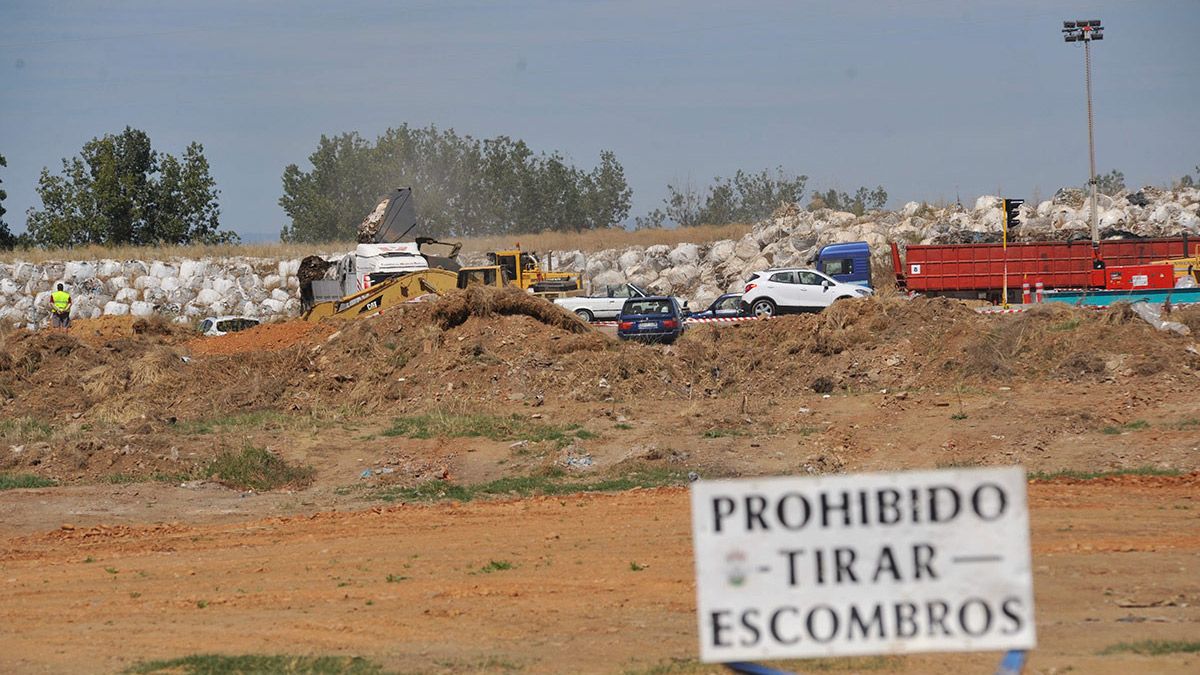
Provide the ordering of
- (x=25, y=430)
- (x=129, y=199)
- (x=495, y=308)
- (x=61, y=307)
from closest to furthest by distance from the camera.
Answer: (x=25, y=430)
(x=495, y=308)
(x=61, y=307)
(x=129, y=199)

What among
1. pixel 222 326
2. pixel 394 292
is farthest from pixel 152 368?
pixel 222 326

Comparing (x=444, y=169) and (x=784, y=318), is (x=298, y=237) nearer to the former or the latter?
(x=444, y=169)

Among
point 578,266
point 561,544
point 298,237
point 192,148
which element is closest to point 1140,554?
point 561,544

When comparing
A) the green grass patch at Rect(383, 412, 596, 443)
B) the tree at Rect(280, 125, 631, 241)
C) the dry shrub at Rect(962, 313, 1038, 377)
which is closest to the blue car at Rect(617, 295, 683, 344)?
the dry shrub at Rect(962, 313, 1038, 377)

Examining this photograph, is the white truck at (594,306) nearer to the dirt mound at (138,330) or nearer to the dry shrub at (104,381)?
the dirt mound at (138,330)

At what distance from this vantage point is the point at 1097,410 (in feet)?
66.3

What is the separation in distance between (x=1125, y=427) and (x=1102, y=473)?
2.36 m

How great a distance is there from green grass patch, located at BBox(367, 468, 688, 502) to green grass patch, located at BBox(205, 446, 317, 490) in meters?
1.65

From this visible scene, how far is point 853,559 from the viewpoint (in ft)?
16.0

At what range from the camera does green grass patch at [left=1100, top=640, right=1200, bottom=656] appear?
8.64 meters

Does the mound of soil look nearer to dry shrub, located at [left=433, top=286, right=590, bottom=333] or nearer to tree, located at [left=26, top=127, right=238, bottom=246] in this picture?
dry shrub, located at [left=433, top=286, right=590, bottom=333]

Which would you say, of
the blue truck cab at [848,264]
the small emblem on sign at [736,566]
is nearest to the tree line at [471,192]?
the blue truck cab at [848,264]

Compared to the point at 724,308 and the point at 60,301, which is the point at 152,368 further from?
the point at 724,308

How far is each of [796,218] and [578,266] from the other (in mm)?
10612
